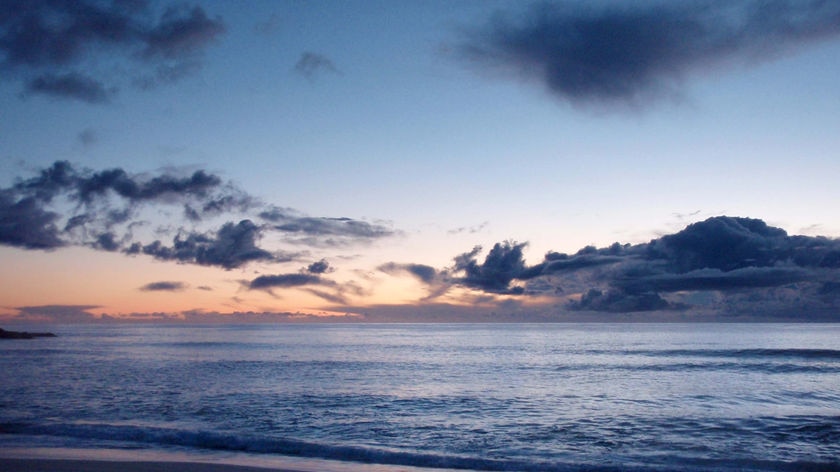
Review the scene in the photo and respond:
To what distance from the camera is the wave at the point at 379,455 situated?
53.7ft

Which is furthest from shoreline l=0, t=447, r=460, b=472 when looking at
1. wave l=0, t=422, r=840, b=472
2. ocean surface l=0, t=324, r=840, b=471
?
wave l=0, t=422, r=840, b=472

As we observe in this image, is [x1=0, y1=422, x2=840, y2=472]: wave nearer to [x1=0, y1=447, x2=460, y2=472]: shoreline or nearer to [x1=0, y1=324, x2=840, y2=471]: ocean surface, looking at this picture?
[x1=0, y1=324, x2=840, y2=471]: ocean surface

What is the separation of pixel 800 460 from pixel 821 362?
1915 inches

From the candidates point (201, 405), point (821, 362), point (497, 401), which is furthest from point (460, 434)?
point (821, 362)

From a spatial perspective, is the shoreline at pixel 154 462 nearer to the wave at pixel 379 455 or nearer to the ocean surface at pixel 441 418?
the ocean surface at pixel 441 418

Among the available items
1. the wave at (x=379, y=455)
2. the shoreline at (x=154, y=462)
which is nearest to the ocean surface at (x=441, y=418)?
the wave at (x=379, y=455)

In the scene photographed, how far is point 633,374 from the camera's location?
145ft

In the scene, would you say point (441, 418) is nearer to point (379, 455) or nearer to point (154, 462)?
point (379, 455)

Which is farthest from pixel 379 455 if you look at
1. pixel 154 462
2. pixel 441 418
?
pixel 441 418

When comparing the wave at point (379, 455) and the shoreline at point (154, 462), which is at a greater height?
the shoreline at point (154, 462)

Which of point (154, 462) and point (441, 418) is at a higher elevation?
point (154, 462)

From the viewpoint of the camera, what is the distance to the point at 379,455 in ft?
57.3

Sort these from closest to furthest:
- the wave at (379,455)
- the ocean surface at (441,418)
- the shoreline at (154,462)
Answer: the shoreline at (154,462) → the wave at (379,455) → the ocean surface at (441,418)

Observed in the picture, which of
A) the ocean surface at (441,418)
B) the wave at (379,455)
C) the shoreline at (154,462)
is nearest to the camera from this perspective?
the shoreline at (154,462)
